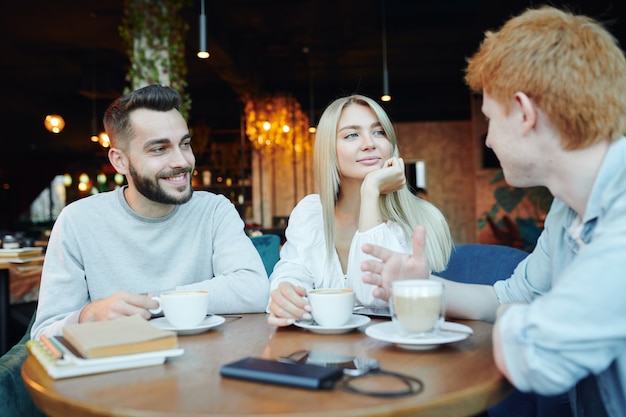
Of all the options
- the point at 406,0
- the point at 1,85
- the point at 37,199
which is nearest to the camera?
the point at 406,0

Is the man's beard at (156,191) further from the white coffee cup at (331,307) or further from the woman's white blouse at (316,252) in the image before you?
the white coffee cup at (331,307)

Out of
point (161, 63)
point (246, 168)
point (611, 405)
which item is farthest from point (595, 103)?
point (246, 168)

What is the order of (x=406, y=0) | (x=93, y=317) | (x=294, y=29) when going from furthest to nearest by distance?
(x=294, y=29) → (x=406, y=0) → (x=93, y=317)

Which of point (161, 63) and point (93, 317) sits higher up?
point (161, 63)

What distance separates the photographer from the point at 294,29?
7.44 metres

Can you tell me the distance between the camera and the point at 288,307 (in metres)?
1.43

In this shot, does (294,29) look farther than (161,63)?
Yes

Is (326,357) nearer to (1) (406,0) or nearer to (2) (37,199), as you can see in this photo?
(1) (406,0)

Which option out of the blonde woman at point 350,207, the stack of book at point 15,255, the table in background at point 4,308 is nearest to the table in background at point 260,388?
the blonde woman at point 350,207

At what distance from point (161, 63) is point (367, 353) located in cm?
410

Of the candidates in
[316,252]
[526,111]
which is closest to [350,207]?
[316,252]

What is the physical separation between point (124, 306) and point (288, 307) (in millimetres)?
403

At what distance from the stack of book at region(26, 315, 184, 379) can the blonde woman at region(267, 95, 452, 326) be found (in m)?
0.76

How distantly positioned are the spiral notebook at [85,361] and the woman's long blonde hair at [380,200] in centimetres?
100
